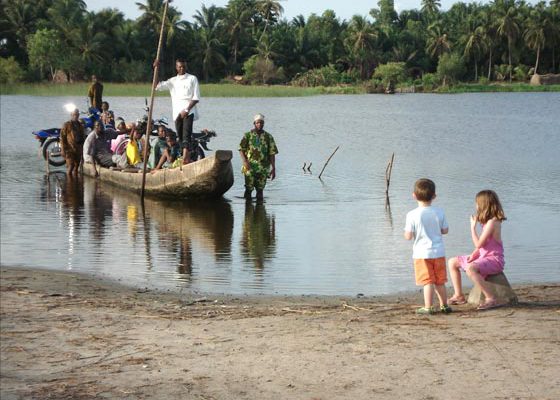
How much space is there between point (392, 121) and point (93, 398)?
39.9 m

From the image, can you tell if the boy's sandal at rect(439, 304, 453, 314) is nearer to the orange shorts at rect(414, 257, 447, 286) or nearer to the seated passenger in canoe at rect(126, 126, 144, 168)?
the orange shorts at rect(414, 257, 447, 286)

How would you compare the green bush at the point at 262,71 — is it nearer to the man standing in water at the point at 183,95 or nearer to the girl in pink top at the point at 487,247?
the man standing in water at the point at 183,95

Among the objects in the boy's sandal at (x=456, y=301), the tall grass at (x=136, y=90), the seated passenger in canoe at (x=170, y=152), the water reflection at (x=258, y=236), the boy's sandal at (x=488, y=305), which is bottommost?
the water reflection at (x=258, y=236)

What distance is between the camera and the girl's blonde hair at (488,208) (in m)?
7.49

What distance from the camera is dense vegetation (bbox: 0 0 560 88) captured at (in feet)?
265

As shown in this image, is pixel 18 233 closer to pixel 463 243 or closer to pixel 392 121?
pixel 463 243

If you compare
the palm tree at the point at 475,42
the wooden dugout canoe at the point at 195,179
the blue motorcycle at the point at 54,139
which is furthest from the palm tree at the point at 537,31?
the wooden dugout canoe at the point at 195,179

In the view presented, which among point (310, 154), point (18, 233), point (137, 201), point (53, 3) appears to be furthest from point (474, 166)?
point (53, 3)

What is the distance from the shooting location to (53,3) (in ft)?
282

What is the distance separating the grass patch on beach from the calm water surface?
123 ft

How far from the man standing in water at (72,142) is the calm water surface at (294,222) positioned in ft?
1.74

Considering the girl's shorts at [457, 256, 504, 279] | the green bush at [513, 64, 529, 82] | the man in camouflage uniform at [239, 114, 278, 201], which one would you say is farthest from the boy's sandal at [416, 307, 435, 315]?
the green bush at [513, 64, 529, 82]

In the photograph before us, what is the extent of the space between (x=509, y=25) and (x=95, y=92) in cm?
7609

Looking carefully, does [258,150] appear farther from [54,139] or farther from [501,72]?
[501,72]
